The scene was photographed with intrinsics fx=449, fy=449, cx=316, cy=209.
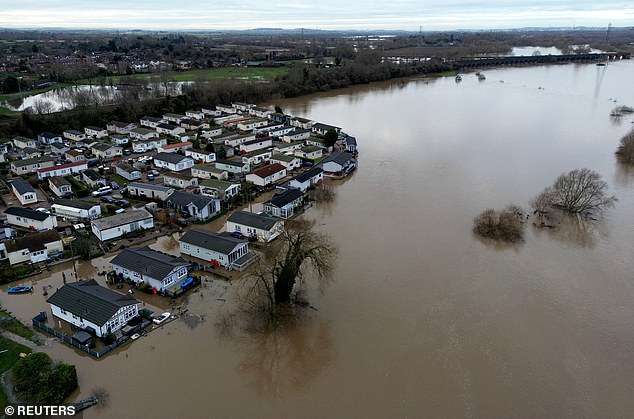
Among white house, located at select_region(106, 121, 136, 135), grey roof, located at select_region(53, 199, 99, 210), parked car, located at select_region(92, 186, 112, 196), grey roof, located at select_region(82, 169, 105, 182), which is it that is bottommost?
parked car, located at select_region(92, 186, 112, 196)

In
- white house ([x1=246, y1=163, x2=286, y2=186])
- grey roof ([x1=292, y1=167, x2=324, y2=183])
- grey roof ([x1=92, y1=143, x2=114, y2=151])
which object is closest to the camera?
grey roof ([x1=292, y1=167, x2=324, y2=183])

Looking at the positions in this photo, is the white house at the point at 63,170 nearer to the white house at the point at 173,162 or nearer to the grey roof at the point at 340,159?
the white house at the point at 173,162

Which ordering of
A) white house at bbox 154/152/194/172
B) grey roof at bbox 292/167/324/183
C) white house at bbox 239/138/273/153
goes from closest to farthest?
1. grey roof at bbox 292/167/324/183
2. white house at bbox 154/152/194/172
3. white house at bbox 239/138/273/153

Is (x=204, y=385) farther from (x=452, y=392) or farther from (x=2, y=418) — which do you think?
(x=452, y=392)

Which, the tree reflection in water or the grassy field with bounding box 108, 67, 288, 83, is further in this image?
the grassy field with bounding box 108, 67, 288, 83

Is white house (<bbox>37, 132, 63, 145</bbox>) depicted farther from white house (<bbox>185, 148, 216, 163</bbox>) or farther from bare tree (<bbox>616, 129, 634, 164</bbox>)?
bare tree (<bbox>616, 129, 634, 164</bbox>)

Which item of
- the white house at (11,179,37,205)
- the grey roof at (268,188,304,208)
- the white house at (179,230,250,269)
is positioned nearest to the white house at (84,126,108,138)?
the white house at (11,179,37,205)
